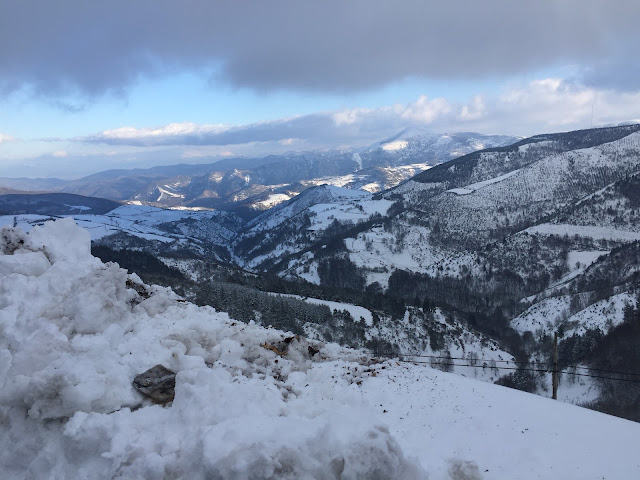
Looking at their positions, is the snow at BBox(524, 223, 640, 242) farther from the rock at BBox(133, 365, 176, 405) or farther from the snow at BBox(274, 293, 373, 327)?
the rock at BBox(133, 365, 176, 405)

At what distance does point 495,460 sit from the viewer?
1220 centimetres

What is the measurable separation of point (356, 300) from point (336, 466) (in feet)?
389

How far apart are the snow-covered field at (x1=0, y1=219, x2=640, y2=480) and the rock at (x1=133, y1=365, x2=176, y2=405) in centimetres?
23

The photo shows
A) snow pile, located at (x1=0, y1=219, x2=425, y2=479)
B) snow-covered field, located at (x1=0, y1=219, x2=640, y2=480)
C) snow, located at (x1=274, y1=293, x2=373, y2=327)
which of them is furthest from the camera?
snow, located at (x1=274, y1=293, x2=373, y2=327)

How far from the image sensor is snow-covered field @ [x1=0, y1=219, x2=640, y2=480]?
9602 millimetres

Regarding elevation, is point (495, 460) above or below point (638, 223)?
above

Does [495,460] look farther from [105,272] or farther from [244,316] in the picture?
[244,316]

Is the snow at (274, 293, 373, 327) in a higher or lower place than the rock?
lower

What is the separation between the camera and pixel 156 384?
13008mm

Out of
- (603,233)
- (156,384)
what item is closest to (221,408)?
(156,384)

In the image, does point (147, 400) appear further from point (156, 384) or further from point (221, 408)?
point (221, 408)

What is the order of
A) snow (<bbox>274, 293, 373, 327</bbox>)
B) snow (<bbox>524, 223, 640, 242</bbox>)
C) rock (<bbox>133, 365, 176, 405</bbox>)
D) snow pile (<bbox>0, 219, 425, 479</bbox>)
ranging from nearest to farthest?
snow pile (<bbox>0, 219, 425, 479</bbox>) < rock (<bbox>133, 365, 176, 405</bbox>) < snow (<bbox>274, 293, 373, 327</bbox>) < snow (<bbox>524, 223, 640, 242</bbox>)

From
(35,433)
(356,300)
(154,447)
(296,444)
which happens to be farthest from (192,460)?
(356,300)

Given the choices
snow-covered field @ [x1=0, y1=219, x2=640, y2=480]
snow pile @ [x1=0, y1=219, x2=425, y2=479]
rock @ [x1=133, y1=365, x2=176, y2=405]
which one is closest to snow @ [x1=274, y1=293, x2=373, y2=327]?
snow-covered field @ [x1=0, y1=219, x2=640, y2=480]
